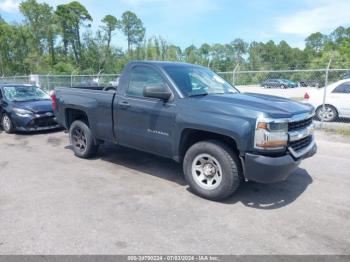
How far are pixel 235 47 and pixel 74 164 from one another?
99170 mm

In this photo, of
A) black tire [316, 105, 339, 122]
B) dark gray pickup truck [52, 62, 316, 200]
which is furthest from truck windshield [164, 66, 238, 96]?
black tire [316, 105, 339, 122]

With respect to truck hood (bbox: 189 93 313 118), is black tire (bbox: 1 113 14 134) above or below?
below

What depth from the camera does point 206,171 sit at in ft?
15.2

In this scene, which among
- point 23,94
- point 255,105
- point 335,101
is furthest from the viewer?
point 335,101

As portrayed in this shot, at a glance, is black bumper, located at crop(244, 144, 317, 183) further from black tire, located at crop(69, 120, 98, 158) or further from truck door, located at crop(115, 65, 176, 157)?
black tire, located at crop(69, 120, 98, 158)

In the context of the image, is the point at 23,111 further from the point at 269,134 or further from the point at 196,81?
the point at 269,134

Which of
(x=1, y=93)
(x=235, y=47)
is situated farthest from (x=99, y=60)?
(x=1, y=93)

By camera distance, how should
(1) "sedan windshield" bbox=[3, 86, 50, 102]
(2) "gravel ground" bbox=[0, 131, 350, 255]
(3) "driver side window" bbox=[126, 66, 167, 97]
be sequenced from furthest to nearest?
(1) "sedan windshield" bbox=[3, 86, 50, 102], (3) "driver side window" bbox=[126, 66, 167, 97], (2) "gravel ground" bbox=[0, 131, 350, 255]

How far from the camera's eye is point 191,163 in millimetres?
4750

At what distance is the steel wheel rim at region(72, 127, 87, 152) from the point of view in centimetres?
667

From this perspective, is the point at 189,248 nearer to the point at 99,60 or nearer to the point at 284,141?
the point at 284,141

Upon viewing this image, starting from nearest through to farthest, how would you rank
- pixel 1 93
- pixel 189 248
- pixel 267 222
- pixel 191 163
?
pixel 189 248 → pixel 267 222 → pixel 191 163 → pixel 1 93

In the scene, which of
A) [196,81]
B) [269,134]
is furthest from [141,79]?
[269,134]

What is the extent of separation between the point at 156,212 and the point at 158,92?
1727mm
